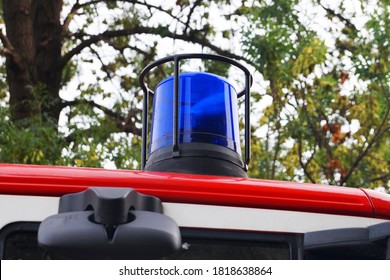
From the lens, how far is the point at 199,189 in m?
2.24

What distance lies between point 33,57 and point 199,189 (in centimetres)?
1005

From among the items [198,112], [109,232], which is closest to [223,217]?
[109,232]

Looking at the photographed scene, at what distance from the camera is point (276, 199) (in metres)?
2.28

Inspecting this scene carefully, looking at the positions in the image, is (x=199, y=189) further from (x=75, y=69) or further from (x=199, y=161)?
(x=75, y=69)

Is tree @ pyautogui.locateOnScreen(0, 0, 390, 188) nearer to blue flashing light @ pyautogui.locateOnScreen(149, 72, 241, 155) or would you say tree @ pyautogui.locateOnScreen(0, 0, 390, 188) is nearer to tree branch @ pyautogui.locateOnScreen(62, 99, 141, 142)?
tree branch @ pyautogui.locateOnScreen(62, 99, 141, 142)

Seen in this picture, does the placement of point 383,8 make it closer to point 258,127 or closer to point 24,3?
point 258,127

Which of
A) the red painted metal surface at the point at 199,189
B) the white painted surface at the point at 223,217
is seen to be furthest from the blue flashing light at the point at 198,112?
the white painted surface at the point at 223,217

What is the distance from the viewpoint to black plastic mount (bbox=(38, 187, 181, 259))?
73.3 inches

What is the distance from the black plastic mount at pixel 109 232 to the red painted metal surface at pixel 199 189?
0.83 ft

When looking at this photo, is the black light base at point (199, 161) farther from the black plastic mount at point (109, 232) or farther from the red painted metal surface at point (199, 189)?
the black plastic mount at point (109, 232)

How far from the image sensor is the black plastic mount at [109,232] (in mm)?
1861

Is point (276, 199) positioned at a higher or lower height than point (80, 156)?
lower
